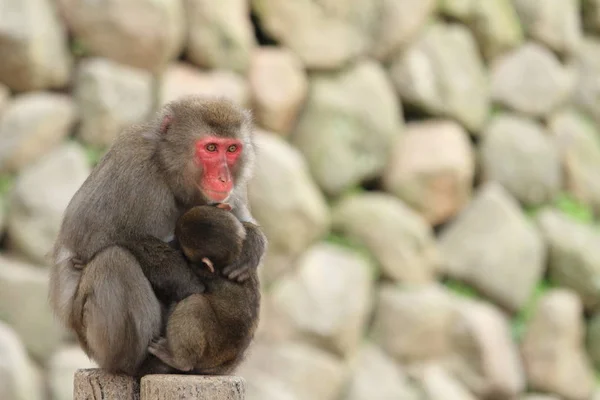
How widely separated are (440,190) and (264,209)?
1.85 metres

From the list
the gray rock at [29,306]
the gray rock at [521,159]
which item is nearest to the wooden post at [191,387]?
the gray rock at [29,306]

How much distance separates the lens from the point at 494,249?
895 centimetres

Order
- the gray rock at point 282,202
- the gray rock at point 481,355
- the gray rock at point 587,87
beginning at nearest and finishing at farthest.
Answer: the gray rock at point 282,202
the gray rock at point 481,355
the gray rock at point 587,87

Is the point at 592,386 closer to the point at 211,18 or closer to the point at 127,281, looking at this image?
the point at 211,18

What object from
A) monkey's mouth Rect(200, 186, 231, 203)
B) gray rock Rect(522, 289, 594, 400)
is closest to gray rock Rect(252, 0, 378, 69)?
gray rock Rect(522, 289, 594, 400)

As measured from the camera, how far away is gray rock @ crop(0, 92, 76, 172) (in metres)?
6.53

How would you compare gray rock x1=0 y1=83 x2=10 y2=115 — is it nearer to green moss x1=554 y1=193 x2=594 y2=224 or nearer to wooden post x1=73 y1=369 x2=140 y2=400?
wooden post x1=73 y1=369 x2=140 y2=400

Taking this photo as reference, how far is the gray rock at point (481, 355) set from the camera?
27.6ft

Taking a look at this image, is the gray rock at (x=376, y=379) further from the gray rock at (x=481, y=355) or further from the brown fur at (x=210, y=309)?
the brown fur at (x=210, y=309)

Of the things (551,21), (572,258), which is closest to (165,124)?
(572,258)

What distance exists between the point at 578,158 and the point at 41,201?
18.0ft

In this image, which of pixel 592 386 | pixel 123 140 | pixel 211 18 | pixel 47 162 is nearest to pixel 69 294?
pixel 123 140

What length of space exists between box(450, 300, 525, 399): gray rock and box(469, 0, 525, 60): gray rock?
2.43 metres

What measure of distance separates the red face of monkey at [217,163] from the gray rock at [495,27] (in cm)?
612
